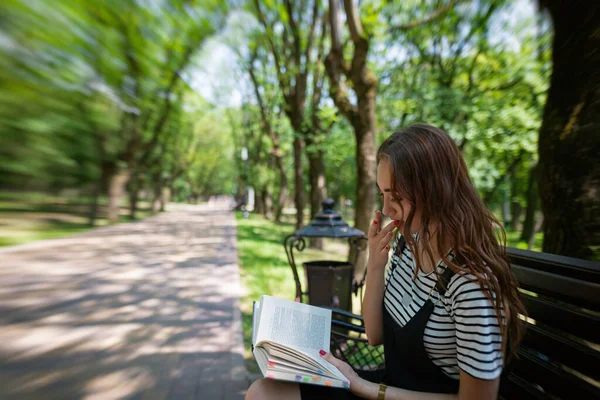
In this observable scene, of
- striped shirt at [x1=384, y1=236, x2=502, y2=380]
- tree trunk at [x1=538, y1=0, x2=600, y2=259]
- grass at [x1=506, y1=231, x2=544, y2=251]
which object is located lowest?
grass at [x1=506, y1=231, x2=544, y2=251]

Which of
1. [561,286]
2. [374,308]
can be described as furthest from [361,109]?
[561,286]

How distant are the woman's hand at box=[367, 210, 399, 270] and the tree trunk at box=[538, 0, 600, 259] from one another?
4.39 feet

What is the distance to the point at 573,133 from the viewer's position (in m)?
2.13

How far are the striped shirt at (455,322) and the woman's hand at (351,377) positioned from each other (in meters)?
0.28

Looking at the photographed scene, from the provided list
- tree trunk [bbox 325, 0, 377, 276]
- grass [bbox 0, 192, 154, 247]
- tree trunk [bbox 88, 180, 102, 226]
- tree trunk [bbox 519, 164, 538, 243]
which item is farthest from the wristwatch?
tree trunk [bbox 519, 164, 538, 243]

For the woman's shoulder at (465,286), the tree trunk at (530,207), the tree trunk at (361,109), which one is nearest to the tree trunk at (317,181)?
the tree trunk at (361,109)

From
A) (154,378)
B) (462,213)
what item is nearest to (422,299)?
(462,213)

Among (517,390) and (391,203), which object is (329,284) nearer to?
(517,390)

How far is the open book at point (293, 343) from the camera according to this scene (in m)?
1.33

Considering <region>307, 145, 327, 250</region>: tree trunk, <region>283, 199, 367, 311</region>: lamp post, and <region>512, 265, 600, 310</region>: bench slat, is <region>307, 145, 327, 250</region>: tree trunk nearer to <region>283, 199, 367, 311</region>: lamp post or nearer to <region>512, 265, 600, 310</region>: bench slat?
<region>283, 199, 367, 311</region>: lamp post

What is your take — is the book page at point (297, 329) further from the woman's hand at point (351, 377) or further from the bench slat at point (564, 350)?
the bench slat at point (564, 350)

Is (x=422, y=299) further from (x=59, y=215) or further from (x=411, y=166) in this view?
(x=59, y=215)

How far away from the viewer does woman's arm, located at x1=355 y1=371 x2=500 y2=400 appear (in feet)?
3.67

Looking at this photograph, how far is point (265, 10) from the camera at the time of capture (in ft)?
24.0
